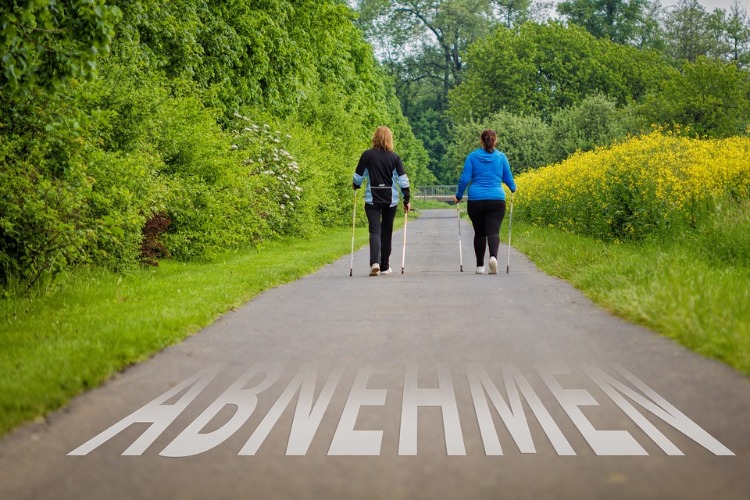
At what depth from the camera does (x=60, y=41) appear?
10062 millimetres

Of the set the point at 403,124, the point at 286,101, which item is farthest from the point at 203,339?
the point at 403,124

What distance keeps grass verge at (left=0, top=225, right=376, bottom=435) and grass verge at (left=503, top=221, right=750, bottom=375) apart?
408 cm

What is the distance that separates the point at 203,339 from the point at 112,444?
3460 mm

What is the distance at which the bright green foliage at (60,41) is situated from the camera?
30.4 feet

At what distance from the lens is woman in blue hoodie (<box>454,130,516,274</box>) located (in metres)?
15.7

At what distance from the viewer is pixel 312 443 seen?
5.35 m

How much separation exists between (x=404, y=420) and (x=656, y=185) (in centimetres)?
1351

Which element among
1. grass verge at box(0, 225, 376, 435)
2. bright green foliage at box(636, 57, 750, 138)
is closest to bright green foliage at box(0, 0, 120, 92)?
grass verge at box(0, 225, 376, 435)

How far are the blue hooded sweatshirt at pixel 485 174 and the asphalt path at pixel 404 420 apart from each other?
6.37 metres

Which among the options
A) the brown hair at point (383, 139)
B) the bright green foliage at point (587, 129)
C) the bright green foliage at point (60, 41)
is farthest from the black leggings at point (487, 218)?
the bright green foliage at point (587, 129)

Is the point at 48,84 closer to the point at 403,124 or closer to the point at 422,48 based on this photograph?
the point at 403,124

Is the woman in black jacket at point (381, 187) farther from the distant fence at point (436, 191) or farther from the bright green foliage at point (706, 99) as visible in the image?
the distant fence at point (436, 191)

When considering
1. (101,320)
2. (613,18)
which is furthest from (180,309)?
(613,18)

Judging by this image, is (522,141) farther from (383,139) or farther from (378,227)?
(378,227)
